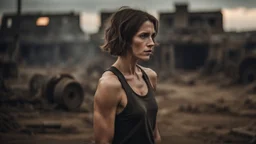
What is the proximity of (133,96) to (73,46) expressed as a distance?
44.5m

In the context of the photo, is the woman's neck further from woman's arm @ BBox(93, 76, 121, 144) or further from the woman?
woman's arm @ BBox(93, 76, 121, 144)

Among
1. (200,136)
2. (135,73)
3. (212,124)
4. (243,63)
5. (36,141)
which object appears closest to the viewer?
(135,73)

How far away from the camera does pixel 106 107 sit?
6.79 ft

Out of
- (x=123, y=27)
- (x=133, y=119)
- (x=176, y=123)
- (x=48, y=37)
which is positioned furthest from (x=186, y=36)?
(x=133, y=119)

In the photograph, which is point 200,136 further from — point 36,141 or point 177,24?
point 177,24

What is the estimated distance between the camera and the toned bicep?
2.06 meters

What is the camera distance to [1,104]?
11.9m

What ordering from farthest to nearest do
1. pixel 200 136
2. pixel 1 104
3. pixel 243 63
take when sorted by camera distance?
pixel 243 63 → pixel 1 104 → pixel 200 136

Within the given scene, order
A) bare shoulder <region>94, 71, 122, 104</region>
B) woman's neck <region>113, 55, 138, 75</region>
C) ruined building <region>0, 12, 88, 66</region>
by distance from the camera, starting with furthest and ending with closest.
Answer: ruined building <region>0, 12, 88, 66</region>
woman's neck <region>113, 55, 138, 75</region>
bare shoulder <region>94, 71, 122, 104</region>

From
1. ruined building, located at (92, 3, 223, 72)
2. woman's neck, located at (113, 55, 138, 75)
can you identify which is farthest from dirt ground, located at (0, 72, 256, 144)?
ruined building, located at (92, 3, 223, 72)

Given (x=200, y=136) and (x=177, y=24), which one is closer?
(x=200, y=136)

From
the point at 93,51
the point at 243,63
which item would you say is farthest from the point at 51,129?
the point at 93,51

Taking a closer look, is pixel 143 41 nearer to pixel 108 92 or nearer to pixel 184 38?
pixel 108 92

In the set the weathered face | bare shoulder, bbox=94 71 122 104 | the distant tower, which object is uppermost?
the weathered face
